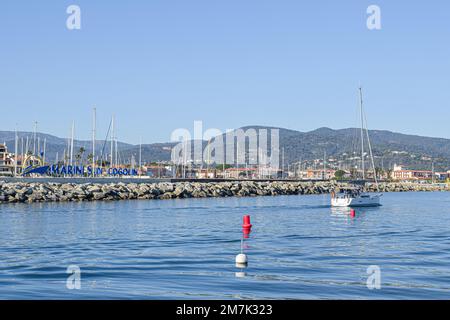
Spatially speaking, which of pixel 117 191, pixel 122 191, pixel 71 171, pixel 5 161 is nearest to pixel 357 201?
pixel 117 191

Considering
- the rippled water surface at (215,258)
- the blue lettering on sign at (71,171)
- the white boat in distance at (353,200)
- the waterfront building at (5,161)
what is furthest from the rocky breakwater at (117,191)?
the waterfront building at (5,161)

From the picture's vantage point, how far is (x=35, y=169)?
358 ft

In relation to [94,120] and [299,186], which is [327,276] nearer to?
[94,120]

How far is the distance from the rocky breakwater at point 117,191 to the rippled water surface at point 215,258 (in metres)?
23.5

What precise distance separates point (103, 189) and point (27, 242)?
151 ft

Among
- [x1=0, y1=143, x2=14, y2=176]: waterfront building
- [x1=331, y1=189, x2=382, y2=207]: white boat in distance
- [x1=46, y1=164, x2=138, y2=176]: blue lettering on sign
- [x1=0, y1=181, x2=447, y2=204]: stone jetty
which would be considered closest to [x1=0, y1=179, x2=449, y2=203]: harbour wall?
[x1=0, y1=181, x2=447, y2=204]: stone jetty

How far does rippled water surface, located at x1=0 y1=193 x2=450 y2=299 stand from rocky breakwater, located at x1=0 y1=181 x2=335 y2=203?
2354 cm

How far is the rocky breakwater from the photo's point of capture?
66812 mm

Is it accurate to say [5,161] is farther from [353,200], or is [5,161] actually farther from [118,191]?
[353,200]

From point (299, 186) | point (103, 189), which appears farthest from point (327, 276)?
point (299, 186)

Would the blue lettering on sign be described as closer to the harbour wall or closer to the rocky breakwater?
the harbour wall

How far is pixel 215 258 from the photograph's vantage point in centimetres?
2442

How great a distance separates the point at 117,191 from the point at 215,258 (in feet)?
174

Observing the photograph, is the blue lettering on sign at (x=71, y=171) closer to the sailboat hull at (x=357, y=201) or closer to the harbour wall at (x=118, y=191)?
the harbour wall at (x=118, y=191)
